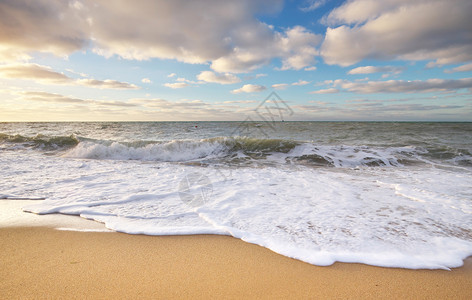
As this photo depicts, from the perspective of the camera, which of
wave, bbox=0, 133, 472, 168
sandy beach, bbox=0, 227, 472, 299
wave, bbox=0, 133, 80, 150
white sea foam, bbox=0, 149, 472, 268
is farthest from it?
wave, bbox=0, 133, 80, 150

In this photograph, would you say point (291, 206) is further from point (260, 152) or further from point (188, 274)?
point (260, 152)

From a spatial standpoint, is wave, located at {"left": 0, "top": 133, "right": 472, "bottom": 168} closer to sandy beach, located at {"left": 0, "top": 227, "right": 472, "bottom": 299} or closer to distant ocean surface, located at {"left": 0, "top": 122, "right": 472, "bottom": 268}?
distant ocean surface, located at {"left": 0, "top": 122, "right": 472, "bottom": 268}

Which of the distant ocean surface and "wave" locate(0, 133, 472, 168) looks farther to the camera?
"wave" locate(0, 133, 472, 168)

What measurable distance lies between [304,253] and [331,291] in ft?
1.54

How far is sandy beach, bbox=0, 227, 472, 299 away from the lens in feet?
5.54

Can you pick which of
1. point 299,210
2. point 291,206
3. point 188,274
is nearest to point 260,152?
point 291,206

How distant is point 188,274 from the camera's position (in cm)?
188

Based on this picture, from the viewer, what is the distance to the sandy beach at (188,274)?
5.54 feet

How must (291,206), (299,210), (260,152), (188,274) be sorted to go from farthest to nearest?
(260,152) → (291,206) → (299,210) → (188,274)

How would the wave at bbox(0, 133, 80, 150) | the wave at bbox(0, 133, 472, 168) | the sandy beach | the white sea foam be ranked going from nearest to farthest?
the sandy beach → the white sea foam → the wave at bbox(0, 133, 472, 168) → the wave at bbox(0, 133, 80, 150)

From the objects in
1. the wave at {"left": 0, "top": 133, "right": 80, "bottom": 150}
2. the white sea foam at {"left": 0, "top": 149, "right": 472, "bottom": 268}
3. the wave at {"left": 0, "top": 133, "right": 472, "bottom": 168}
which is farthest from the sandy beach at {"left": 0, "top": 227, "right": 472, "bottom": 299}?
the wave at {"left": 0, "top": 133, "right": 80, "bottom": 150}

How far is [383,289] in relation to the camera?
1.75 meters

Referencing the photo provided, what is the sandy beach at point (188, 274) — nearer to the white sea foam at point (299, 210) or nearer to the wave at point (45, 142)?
the white sea foam at point (299, 210)

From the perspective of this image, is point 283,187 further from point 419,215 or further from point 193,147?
point 193,147
